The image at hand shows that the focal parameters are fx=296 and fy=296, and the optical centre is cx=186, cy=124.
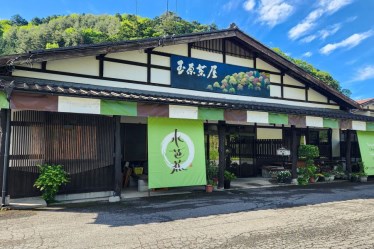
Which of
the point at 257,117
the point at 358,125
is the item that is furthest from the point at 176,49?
the point at 358,125

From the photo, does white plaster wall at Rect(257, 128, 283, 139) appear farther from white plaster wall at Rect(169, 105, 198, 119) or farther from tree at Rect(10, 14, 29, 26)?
tree at Rect(10, 14, 29, 26)

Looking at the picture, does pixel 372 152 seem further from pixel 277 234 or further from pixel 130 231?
pixel 130 231

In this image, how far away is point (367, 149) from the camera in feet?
46.5

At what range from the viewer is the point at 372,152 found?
1427 centimetres

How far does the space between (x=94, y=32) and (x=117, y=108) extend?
6258 cm

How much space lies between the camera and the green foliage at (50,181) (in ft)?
24.7

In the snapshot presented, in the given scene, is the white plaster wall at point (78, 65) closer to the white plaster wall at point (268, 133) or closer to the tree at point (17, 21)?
the white plaster wall at point (268, 133)

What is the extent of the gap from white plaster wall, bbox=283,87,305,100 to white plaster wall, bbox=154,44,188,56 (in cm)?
555

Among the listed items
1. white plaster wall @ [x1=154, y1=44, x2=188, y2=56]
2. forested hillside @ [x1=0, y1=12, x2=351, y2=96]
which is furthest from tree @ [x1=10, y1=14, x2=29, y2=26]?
white plaster wall @ [x1=154, y1=44, x2=188, y2=56]

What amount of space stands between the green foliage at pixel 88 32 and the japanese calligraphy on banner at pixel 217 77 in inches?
1212

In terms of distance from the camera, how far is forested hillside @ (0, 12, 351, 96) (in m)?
50.2

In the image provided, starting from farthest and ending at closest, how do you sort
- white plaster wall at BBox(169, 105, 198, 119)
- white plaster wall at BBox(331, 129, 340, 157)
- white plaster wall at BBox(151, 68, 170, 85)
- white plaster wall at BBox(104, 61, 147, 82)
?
white plaster wall at BBox(331, 129, 340, 157)
white plaster wall at BBox(151, 68, 170, 85)
white plaster wall at BBox(104, 61, 147, 82)
white plaster wall at BBox(169, 105, 198, 119)

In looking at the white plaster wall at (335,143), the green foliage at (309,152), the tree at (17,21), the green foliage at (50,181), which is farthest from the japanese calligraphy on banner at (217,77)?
the tree at (17,21)

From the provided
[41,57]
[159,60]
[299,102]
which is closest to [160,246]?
[41,57]
